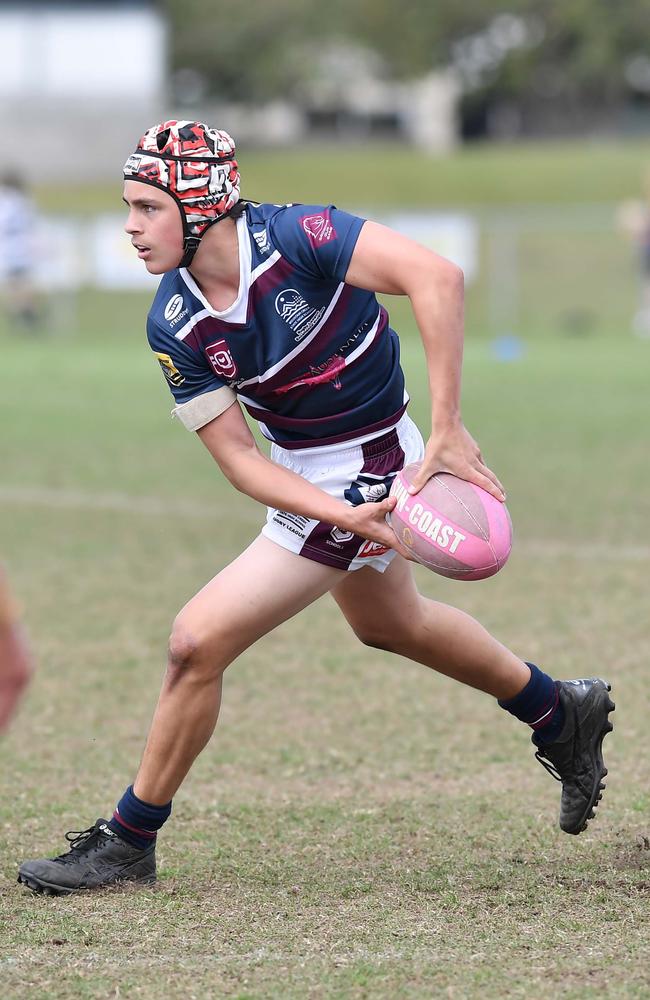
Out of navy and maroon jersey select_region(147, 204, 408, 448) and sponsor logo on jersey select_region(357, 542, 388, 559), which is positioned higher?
navy and maroon jersey select_region(147, 204, 408, 448)

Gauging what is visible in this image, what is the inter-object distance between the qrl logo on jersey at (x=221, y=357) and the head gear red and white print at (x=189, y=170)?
0.88 feet

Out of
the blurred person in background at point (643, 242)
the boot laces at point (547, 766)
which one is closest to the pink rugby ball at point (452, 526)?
the boot laces at point (547, 766)

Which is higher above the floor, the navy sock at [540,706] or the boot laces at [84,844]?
the navy sock at [540,706]

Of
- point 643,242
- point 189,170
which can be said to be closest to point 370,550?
point 189,170

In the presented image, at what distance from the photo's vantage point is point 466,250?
26953mm

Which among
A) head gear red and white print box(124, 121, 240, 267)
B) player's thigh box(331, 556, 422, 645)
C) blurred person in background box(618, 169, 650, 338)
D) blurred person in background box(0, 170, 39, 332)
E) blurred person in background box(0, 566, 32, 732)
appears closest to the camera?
blurred person in background box(0, 566, 32, 732)

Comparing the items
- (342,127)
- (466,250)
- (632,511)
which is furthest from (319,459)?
(342,127)

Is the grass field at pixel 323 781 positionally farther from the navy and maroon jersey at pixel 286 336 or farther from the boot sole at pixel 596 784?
the navy and maroon jersey at pixel 286 336

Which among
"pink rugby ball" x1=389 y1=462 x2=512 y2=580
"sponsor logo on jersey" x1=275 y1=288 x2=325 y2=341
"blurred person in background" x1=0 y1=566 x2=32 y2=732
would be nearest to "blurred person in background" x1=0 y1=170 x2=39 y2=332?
"sponsor logo on jersey" x1=275 y1=288 x2=325 y2=341

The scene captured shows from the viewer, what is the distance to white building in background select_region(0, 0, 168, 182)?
40.0 m

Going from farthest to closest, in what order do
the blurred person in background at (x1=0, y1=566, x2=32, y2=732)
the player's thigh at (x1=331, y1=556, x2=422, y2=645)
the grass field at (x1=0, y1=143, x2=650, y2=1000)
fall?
the player's thigh at (x1=331, y1=556, x2=422, y2=645), the grass field at (x1=0, y1=143, x2=650, y2=1000), the blurred person in background at (x1=0, y1=566, x2=32, y2=732)

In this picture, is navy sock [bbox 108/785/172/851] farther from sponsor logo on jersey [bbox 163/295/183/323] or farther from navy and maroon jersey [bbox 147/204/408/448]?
sponsor logo on jersey [bbox 163/295/183/323]

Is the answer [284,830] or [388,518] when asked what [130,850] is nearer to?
[284,830]

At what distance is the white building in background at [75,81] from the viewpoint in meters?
40.0
